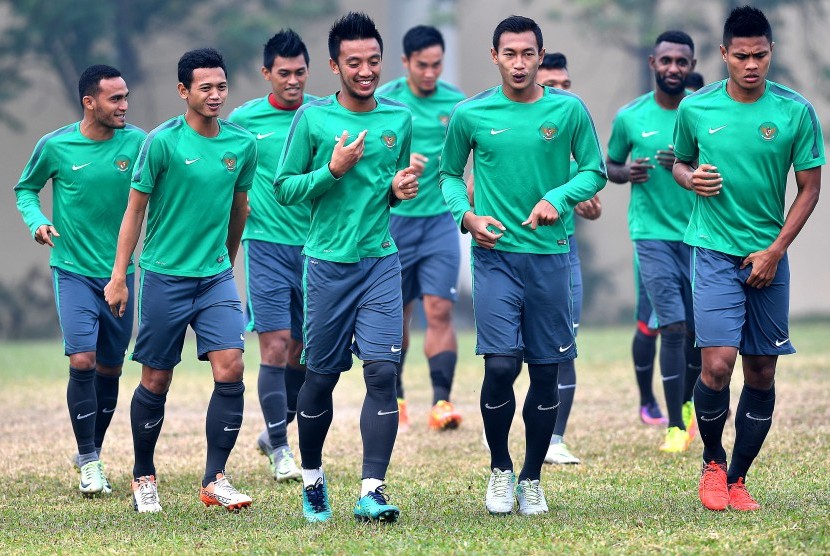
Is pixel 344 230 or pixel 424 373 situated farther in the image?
pixel 424 373

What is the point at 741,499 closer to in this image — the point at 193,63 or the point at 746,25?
the point at 746,25

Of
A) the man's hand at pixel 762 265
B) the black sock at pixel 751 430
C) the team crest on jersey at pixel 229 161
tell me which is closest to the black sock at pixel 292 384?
the team crest on jersey at pixel 229 161

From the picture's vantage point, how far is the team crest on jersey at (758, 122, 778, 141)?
21.4ft

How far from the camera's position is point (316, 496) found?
6688 millimetres

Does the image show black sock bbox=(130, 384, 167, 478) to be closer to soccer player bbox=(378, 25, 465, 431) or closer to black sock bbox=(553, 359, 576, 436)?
black sock bbox=(553, 359, 576, 436)

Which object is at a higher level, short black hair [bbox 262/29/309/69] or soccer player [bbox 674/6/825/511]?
short black hair [bbox 262/29/309/69]

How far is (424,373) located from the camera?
1475 centimetres

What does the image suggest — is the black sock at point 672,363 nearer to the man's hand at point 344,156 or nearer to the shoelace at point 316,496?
the shoelace at point 316,496

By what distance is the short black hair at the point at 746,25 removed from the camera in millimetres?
6488

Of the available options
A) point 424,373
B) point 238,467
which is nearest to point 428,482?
point 238,467

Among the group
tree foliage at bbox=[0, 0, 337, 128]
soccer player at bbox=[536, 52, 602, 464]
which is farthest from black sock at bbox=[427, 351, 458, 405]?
tree foliage at bbox=[0, 0, 337, 128]

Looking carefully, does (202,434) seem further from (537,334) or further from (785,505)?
(785,505)

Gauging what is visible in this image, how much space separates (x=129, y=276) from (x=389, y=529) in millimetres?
2787

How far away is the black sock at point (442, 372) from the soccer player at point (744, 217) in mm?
3589
